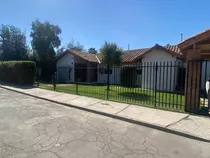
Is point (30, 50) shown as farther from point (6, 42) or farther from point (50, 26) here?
point (50, 26)

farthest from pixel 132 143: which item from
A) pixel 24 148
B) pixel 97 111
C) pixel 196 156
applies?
pixel 97 111

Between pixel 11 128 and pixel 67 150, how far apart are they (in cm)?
243

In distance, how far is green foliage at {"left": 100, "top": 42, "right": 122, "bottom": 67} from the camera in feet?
46.2

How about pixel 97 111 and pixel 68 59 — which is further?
pixel 68 59

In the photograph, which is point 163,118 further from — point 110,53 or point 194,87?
point 110,53

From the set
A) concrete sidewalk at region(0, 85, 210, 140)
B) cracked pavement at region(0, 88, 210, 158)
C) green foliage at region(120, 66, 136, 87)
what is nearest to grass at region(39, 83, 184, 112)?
concrete sidewalk at region(0, 85, 210, 140)

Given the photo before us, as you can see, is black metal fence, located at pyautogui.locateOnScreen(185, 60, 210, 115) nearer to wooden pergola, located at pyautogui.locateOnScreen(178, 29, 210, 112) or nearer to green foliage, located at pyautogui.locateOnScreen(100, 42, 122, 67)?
wooden pergola, located at pyautogui.locateOnScreen(178, 29, 210, 112)

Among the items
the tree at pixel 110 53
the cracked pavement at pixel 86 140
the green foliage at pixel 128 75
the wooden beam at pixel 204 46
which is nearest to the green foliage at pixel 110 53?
the tree at pixel 110 53

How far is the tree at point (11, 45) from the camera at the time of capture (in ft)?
101

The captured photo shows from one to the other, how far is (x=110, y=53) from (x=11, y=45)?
990 inches

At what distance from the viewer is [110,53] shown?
14109 millimetres

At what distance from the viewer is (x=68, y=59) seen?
23.9 metres

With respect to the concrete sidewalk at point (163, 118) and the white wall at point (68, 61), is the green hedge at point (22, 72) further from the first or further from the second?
the concrete sidewalk at point (163, 118)

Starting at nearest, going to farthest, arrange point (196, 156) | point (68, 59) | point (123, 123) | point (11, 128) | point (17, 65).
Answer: point (196, 156), point (11, 128), point (123, 123), point (17, 65), point (68, 59)
